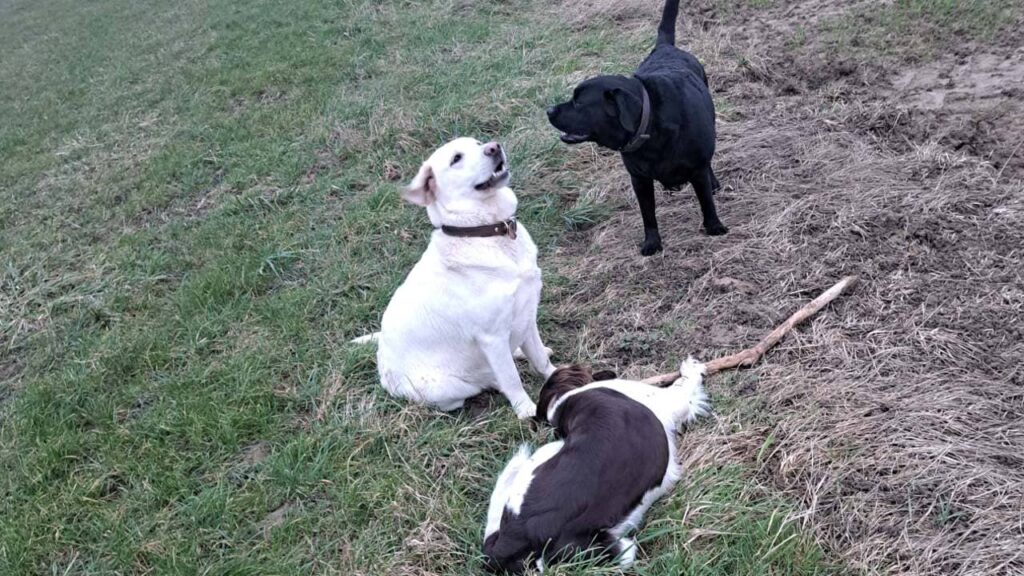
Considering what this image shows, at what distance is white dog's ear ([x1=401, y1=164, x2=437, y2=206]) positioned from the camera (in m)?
3.04

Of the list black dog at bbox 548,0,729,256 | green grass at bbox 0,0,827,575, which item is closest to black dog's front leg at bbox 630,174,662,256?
black dog at bbox 548,0,729,256

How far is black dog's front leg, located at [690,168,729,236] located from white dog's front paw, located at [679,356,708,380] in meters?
1.24

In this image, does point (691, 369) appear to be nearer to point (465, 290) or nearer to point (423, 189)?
point (465, 290)

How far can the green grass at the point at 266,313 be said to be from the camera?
8.79ft

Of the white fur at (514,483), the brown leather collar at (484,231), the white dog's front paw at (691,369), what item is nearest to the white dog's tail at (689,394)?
the white dog's front paw at (691,369)

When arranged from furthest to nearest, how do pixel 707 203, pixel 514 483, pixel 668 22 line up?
1. pixel 668 22
2. pixel 707 203
3. pixel 514 483

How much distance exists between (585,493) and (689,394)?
0.83m

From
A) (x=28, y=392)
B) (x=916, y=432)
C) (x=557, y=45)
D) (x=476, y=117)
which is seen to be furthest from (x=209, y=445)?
(x=557, y=45)

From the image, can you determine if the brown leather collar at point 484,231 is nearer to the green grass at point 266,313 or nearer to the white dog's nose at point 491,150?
the white dog's nose at point 491,150

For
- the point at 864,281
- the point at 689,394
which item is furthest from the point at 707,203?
the point at 689,394

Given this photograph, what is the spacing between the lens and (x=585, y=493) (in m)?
2.22

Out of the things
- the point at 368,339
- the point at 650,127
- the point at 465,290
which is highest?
the point at 650,127

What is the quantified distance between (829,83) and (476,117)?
266 cm

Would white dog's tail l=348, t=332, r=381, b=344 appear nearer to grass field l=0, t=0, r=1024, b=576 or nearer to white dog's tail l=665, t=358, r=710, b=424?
grass field l=0, t=0, r=1024, b=576
